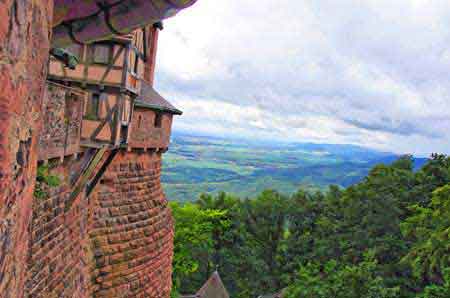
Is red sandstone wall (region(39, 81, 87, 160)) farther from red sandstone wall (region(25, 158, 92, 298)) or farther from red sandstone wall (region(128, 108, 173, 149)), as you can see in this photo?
red sandstone wall (region(128, 108, 173, 149))

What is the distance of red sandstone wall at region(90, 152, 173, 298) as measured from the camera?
9742 millimetres

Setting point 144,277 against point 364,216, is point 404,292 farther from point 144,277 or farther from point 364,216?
point 144,277

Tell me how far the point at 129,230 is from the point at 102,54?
13.5ft

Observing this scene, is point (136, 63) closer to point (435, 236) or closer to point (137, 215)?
point (137, 215)

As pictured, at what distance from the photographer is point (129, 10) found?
2.89 metres

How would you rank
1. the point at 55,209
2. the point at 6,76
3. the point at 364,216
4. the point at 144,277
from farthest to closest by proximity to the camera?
the point at 364,216
the point at 144,277
the point at 55,209
the point at 6,76

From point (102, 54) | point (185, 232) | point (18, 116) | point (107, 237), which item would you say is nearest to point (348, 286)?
point (107, 237)

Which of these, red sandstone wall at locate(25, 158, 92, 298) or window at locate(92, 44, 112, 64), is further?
window at locate(92, 44, 112, 64)

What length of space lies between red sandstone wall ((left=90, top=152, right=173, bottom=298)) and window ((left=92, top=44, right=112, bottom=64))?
2246 millimetres

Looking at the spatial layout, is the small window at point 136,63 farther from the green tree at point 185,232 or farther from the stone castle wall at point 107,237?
the green tree at point 185,232

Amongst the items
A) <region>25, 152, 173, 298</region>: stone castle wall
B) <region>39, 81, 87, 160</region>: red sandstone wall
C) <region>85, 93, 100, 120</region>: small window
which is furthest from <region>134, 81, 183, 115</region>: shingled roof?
<region>39, 81, 87, 160</region>: red sandstone wall

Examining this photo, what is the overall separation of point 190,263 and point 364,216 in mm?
12002

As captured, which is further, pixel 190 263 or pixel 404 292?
pixel 190 263

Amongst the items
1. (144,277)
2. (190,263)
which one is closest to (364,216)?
(190,263)
